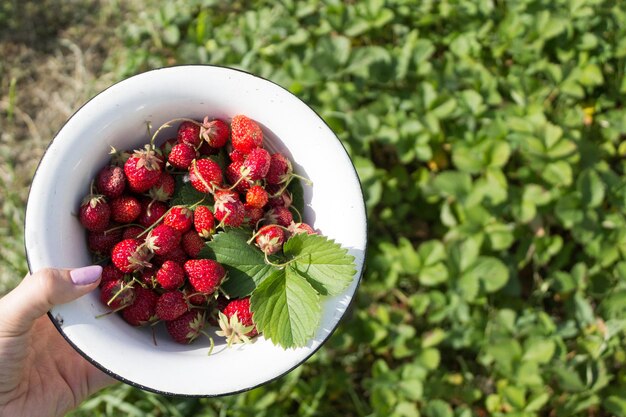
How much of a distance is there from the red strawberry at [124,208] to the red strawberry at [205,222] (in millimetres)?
105

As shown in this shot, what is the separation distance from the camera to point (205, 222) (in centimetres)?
104

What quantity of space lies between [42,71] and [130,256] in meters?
1.31

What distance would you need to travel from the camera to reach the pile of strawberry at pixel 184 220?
1.01m

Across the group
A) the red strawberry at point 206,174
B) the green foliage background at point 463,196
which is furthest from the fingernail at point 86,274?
the green foliage background at point 463,196

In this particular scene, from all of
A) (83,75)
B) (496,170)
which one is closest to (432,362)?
(496,170)

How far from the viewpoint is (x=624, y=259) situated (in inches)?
64.4

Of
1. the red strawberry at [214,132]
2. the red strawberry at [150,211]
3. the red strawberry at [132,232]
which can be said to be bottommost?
the red strawberry at [132,232]

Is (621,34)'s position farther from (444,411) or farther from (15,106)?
(15,106)

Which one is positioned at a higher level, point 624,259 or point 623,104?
point 623,104

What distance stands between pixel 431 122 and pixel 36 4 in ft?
4.52

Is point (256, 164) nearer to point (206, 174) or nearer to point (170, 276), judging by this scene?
point (206, 174)

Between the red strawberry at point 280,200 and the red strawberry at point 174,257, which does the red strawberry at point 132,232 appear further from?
the red strawberry at point 280,200

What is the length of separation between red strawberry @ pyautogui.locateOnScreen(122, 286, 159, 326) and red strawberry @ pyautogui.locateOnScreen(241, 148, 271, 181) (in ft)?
0.82

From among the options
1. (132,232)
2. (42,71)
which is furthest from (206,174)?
(42,71)
